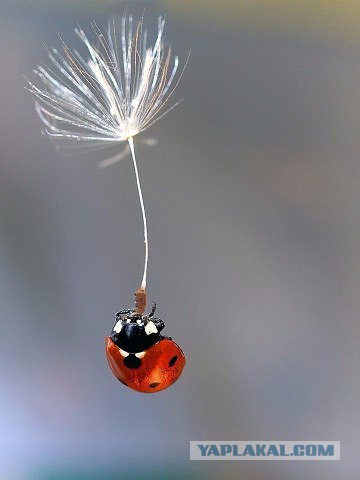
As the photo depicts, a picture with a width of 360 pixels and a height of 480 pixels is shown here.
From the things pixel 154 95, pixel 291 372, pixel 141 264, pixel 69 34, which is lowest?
pixel 291 372

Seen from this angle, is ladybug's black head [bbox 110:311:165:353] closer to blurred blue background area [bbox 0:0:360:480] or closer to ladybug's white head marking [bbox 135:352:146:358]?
ladybug's white head marking [bbox 135:352:146:358]

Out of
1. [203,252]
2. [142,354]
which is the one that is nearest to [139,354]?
[142,354]

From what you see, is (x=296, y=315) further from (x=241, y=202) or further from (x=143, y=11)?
(x=143, y=11)

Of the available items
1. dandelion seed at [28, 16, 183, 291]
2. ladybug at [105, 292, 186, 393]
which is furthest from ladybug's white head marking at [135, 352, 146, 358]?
dandelion seed at [28, 16, 183, 291]

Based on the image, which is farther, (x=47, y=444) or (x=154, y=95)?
(x=47, y=444)

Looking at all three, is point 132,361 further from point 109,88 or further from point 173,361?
point 109,88

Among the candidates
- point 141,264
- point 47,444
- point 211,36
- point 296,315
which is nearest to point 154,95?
point 211,36
